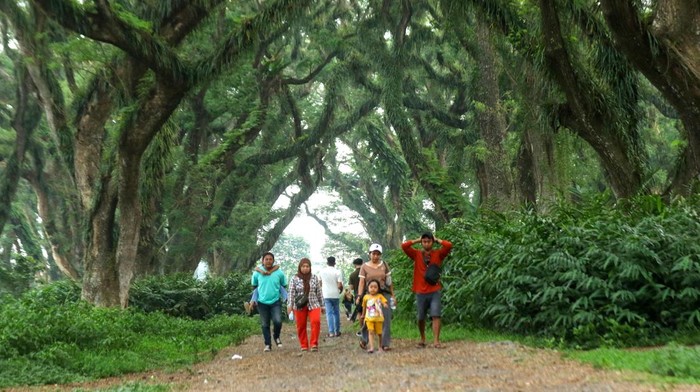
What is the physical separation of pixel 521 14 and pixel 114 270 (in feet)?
31.5

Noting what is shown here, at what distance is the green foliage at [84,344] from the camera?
891cm

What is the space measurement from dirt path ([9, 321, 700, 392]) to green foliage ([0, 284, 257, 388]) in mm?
491

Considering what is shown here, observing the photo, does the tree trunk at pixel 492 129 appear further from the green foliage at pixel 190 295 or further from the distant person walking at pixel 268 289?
the green foliage at pixel 190 295

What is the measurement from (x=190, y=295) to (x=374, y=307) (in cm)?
1296

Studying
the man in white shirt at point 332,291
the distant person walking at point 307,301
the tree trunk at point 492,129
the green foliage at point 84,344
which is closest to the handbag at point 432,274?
the distant person walking at point 307,301

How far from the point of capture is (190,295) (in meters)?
22.2

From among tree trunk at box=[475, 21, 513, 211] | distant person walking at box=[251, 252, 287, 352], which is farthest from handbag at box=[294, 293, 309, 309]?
tree trunk at box=[475, 21, 513, 211]

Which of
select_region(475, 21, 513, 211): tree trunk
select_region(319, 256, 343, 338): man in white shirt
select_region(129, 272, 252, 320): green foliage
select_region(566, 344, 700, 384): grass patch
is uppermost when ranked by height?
select_region(475, 21, 513, 211): tree trunk

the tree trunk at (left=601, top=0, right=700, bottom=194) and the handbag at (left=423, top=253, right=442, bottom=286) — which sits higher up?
the tree trunk at (left=601, top=0, right=700, bottom=194)

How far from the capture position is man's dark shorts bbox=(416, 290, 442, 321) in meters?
10.4

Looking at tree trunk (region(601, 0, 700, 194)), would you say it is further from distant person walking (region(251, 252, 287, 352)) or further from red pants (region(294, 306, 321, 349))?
distant person walking (region(251, 252, 287, 352))

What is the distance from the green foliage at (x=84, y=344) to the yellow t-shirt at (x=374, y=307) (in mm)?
2490

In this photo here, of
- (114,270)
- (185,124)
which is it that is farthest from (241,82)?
(114,270)

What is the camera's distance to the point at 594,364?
742cm
